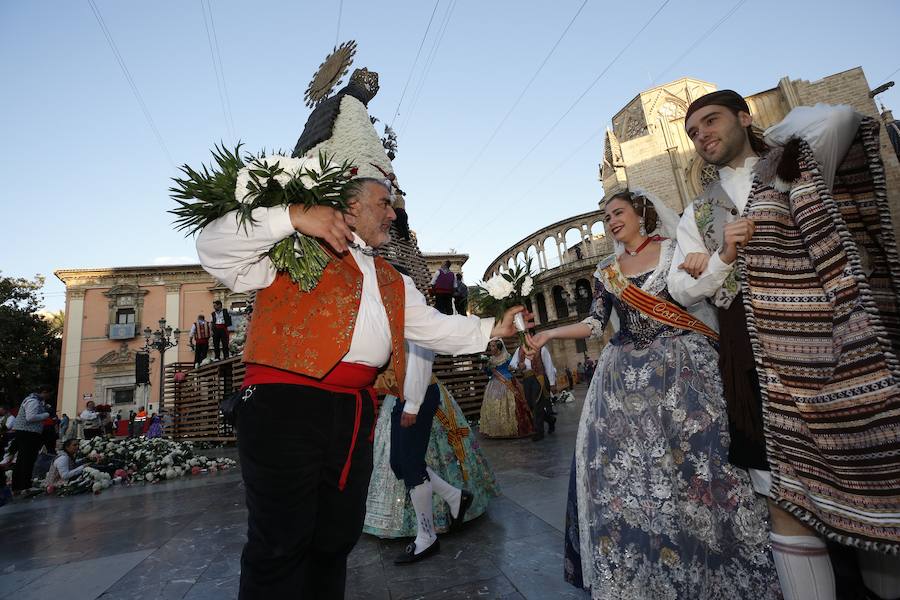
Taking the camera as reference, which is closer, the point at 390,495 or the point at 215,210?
the point at 215,210

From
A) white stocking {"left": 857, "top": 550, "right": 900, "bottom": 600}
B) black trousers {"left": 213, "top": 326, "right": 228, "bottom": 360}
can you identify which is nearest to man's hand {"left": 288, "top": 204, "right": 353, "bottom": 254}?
white stocking {"left": 857, "top": 550, "right": 900, "bottom": 600}

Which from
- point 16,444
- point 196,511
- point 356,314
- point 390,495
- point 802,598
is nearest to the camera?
point 802,598

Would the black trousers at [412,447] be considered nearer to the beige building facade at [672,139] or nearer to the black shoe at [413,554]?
the black shoe at [413,554]

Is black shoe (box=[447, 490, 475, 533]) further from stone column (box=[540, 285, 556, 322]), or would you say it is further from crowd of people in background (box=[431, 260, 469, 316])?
stone column (box=[540, 285, 556, 322])

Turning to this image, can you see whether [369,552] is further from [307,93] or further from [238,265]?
[307,93]

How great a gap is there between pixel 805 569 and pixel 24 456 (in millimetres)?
11225

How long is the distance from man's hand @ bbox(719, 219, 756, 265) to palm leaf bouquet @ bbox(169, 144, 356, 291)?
1565mm

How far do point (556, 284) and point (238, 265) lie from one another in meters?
37.5

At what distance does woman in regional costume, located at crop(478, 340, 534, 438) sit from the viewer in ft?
26.4

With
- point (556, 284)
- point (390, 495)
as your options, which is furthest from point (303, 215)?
point (556, 284)

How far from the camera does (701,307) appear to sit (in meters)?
2.18

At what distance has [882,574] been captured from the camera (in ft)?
5.34

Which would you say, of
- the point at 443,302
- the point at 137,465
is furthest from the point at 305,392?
the point at 137,465

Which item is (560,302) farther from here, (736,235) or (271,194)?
(271,194)
